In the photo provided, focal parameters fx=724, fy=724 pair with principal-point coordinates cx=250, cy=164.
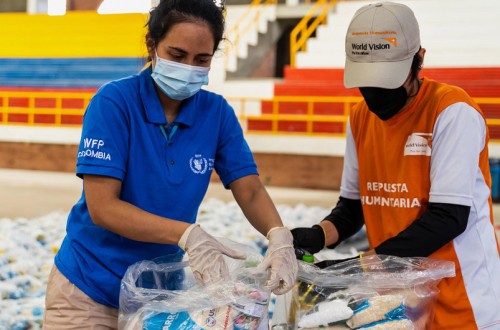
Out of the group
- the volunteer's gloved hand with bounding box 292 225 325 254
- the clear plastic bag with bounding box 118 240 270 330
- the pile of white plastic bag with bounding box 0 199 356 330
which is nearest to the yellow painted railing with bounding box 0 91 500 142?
the pile of white plastic bag with bounding box 0 199 356 330

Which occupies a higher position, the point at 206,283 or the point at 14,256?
the point at 206,283

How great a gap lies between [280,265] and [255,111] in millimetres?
9093

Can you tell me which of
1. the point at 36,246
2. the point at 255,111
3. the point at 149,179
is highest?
the point at 149,179

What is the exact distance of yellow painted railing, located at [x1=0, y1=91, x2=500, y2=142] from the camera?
909 cm

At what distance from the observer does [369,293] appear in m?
1.45

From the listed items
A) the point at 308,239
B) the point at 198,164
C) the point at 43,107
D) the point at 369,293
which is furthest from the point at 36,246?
the point at 43,107

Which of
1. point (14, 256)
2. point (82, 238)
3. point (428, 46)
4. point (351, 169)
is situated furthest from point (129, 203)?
point (428, 46)

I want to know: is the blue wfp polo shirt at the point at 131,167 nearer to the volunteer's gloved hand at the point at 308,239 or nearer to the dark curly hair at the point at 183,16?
the dark curly hair at the point at 183,16

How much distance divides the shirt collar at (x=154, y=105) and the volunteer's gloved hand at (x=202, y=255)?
26 centimetres

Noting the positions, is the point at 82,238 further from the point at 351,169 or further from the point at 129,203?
the point at 351,169

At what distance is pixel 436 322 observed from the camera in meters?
1.63

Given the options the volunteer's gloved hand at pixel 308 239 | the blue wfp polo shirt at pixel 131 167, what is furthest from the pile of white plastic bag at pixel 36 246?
the blue wfp polo shirt at pixel 131 167

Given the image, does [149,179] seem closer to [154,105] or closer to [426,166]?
[154,105]

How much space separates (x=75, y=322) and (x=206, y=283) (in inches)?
12.7
